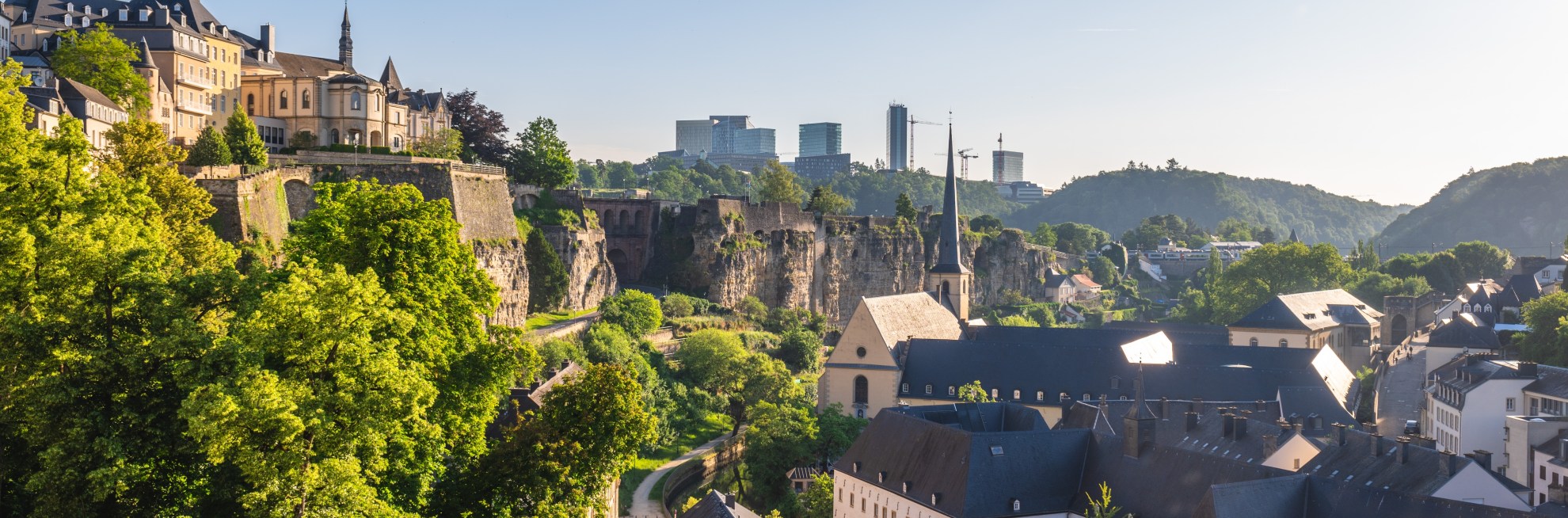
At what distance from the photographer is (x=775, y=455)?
51.6 meters

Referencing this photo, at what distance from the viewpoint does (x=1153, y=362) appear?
60469 millimetres

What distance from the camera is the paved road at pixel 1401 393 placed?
5938cm

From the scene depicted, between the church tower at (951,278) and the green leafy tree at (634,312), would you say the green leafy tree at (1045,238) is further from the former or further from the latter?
the green leafy tree at (634,312)

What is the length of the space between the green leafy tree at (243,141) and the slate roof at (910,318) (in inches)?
1009

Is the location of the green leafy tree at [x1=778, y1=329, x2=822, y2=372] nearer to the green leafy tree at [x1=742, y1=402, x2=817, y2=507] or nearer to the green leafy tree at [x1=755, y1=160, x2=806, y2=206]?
the green leafy tree at [x1=742, y1=402, x2=817, y2=507]

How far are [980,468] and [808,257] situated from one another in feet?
186

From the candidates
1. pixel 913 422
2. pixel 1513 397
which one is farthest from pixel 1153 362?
pixel 913 422

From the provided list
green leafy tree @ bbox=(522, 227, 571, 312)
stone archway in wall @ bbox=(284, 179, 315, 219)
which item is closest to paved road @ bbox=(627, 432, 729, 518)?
green leafy tree @ bbox=(522, 227, 571, 312)

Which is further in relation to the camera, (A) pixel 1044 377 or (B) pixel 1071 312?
(B) pixel 1071 312

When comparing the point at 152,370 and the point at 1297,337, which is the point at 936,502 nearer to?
the point at 152,370

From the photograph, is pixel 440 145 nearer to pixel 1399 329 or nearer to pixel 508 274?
pixel 508 274

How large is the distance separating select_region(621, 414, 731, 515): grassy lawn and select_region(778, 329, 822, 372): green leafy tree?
37.8 ft

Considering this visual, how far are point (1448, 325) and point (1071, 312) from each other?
52121 millimetres

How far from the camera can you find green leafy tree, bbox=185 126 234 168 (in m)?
50.6
